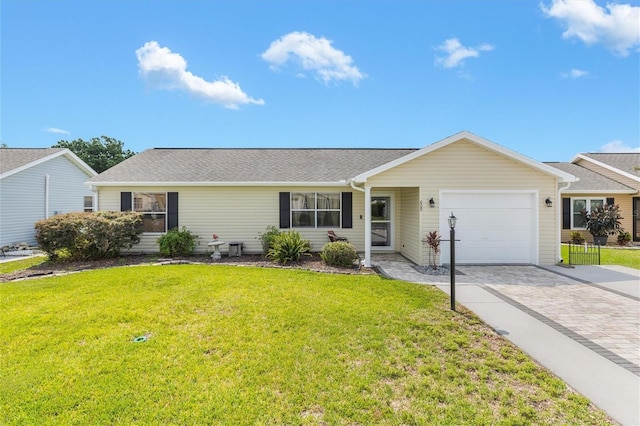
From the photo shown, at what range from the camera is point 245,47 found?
13.7 m

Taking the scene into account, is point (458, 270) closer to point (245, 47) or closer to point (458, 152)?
point (458, 152)

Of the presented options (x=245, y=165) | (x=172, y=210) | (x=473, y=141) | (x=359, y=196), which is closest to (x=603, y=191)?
(x=473, y=141)

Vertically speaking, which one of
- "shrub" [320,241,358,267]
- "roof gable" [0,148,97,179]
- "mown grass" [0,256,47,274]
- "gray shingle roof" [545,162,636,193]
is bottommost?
"mown grass" [0,256,47,274]

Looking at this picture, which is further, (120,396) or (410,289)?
(410,289)

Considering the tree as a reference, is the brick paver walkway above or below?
below

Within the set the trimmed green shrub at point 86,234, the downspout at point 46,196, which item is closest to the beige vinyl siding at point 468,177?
the trimmed green shrub at point 86,234

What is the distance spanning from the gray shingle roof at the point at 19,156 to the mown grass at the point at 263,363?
1132 cm

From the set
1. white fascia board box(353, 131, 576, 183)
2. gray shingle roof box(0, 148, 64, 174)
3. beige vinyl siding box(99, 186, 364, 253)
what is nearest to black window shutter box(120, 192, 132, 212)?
beige vinyl siding box(99, 186, 364, 253)

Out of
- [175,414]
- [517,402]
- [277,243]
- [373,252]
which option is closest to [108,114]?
[277,243]

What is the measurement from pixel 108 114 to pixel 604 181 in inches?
1215

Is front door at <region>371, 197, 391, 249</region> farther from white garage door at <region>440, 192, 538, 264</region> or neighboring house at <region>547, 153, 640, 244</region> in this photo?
neighboring house at <region>547, 153, 640, 244</region>

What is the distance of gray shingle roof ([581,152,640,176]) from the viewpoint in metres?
18.1

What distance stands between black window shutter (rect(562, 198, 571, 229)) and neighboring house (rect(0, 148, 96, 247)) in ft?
73.9

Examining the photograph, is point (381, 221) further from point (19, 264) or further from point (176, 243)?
point (19, 264)
